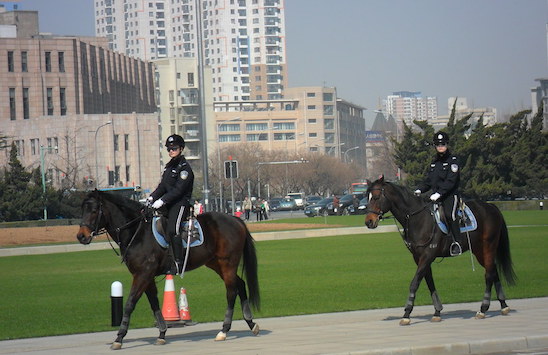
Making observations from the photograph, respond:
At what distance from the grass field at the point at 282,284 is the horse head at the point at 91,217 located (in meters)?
2.97

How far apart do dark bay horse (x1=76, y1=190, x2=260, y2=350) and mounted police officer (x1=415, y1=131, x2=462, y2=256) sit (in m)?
3.19

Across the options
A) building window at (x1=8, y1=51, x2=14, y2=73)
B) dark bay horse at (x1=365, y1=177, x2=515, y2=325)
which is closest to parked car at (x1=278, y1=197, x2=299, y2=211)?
building window at (x1=8, y1=51, x2=14, y2=73)

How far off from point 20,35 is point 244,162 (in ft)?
122

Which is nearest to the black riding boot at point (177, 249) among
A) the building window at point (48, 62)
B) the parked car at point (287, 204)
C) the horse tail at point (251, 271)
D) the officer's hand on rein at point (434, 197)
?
the horse tail at point (251, 271)

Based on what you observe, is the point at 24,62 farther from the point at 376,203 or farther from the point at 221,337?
the point at 221,337

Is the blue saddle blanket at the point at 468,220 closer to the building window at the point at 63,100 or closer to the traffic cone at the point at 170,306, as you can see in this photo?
the traffic cone at the point at 170,306

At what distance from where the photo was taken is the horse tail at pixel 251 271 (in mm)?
15828

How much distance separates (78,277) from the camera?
31.5 m

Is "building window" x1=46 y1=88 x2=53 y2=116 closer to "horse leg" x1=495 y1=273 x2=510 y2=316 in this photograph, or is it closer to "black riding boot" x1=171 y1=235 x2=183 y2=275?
"horse leg" x1=495 y1=273 x2=510 y2=316

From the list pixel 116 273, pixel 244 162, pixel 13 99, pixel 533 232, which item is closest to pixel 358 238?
pixel 533 232

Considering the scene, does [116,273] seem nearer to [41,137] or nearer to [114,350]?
[114,350]

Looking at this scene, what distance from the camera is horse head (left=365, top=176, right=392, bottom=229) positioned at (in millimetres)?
16328

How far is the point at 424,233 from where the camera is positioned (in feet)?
54.6

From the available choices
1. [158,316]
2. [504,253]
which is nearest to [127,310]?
[158,316]
